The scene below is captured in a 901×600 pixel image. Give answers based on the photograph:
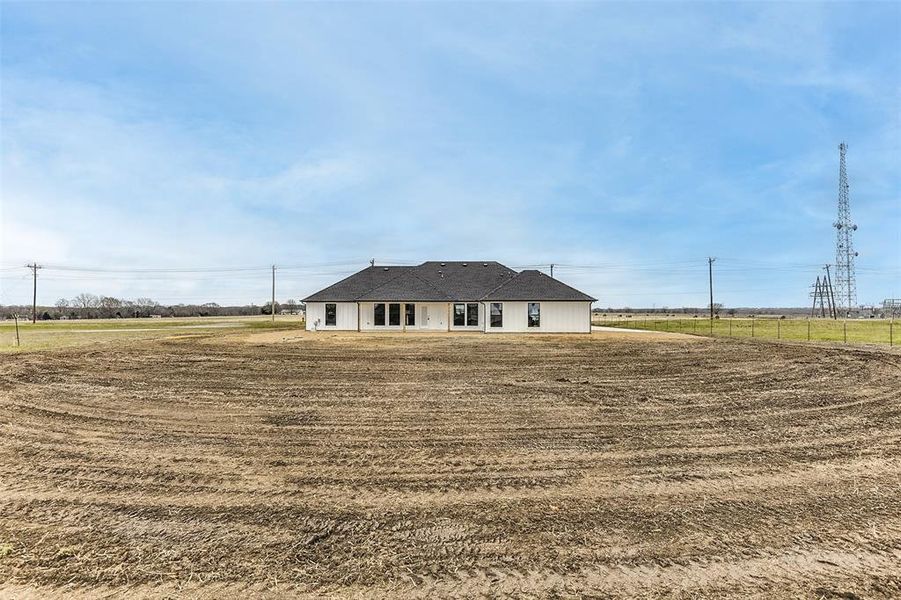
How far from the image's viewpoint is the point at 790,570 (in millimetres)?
3355

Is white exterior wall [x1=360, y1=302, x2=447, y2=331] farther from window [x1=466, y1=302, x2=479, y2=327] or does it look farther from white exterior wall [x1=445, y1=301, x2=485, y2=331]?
window [x1=466, y1=302, x2=479, y2=327]

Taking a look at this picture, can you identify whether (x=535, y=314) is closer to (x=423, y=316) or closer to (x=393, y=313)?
(x=423, y=316)

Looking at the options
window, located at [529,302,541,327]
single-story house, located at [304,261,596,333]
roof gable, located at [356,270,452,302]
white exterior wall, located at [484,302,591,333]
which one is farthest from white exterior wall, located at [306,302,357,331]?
window, located at [529,302,541,327]

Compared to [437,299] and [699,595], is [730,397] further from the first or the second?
[437,299]

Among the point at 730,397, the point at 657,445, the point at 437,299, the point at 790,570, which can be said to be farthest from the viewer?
the point at 437,299

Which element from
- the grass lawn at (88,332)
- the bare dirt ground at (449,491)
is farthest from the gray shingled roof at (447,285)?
the bare dirt ground at (449,491)

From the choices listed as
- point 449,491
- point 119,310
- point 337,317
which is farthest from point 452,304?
point 119,310

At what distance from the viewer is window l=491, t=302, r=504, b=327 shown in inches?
1161

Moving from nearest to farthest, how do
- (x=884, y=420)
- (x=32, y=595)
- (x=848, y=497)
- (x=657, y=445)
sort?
(x=32, y=595)
(x=848, y=497)
(x=657, y=445)
(x=884, y=420)

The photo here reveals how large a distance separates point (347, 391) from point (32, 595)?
716 centimetres

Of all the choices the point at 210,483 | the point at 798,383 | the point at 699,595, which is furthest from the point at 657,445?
the point at 798,383

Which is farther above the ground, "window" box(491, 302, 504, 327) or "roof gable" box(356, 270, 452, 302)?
"roof gable" box(356, 270, 452, 302)

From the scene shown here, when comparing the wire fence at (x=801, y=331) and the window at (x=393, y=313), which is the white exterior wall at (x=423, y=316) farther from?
the wire fence at (x=801, y=331)

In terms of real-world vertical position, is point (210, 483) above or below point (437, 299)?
below
